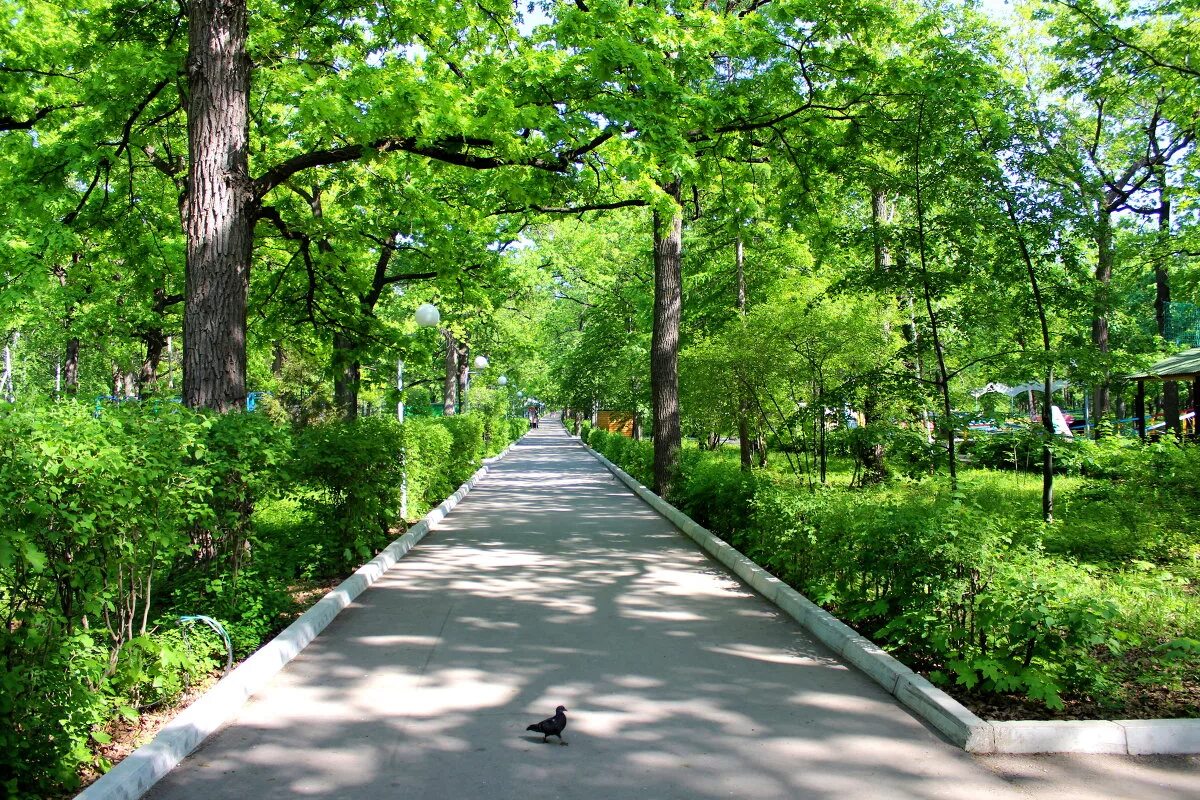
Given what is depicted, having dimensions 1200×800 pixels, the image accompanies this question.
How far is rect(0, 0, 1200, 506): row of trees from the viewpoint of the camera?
27.6ft

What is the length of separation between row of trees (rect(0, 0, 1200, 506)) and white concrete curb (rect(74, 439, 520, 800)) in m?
2.25

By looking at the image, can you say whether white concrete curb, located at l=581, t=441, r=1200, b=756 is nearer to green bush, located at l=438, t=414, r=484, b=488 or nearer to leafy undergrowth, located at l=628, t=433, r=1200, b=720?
leafy undergrowth, located at l=628, t=433, r=1200, b=720

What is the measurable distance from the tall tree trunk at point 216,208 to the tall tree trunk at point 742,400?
657 cm

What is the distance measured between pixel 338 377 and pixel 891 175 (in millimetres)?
8270

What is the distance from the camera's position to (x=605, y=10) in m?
9.62

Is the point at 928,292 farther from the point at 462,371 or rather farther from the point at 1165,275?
the point at 462,371

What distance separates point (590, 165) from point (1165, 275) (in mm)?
20438

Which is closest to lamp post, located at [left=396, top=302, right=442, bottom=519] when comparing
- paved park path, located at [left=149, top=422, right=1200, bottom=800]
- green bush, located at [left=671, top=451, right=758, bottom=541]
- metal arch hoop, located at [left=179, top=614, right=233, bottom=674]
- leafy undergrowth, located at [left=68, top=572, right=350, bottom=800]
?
paved park path, located at [left=149, top=422, right=1200, bottom=800]

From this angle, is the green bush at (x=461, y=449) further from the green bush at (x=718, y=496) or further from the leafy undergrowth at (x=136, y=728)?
the leafy undergrowth at (x=136, y=728)

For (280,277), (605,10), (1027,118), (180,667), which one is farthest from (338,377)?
(1027,118)

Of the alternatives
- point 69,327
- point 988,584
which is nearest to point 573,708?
point 988,584

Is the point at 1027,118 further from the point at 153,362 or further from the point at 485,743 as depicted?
the point at 153,362

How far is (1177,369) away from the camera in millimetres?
17547

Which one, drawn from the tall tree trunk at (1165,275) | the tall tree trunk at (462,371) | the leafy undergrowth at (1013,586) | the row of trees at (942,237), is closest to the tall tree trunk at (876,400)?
the row of trees at (942,237)
